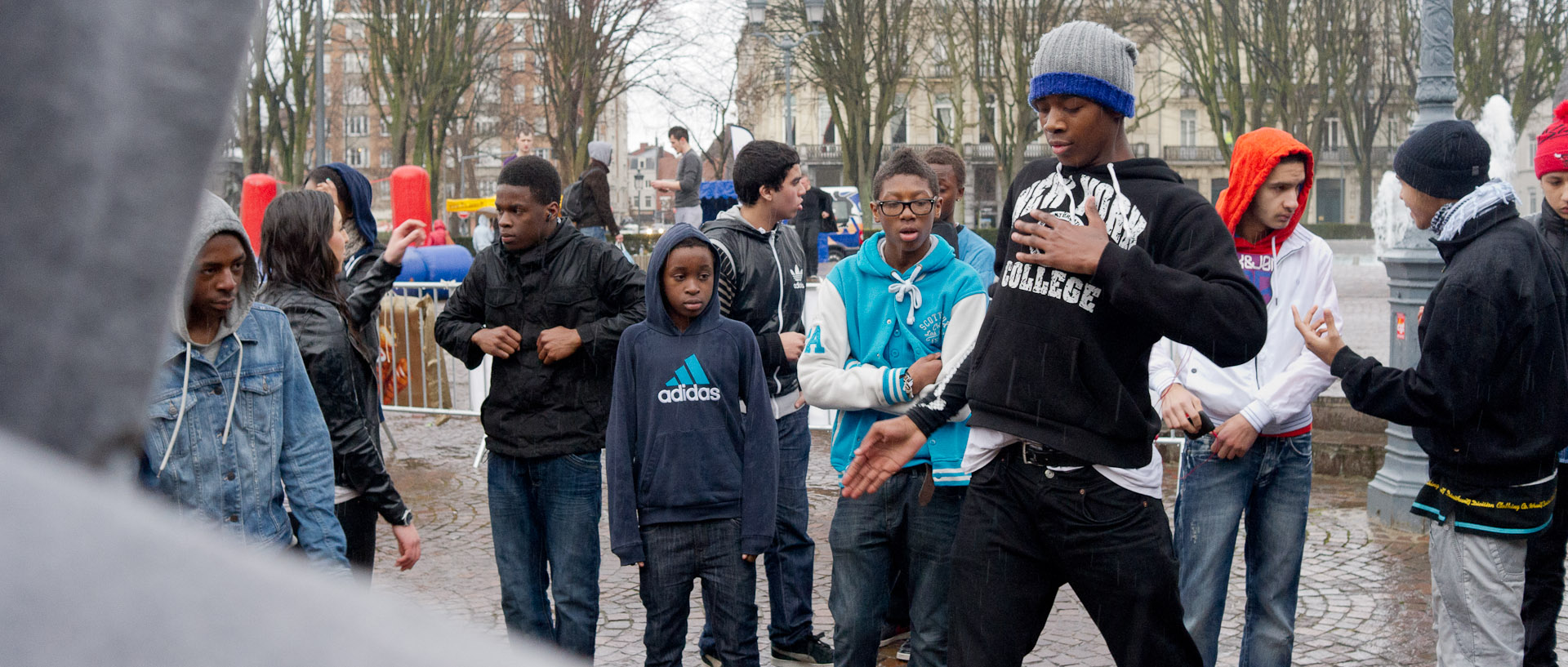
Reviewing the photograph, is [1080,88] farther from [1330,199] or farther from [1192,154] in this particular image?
[1330,199]

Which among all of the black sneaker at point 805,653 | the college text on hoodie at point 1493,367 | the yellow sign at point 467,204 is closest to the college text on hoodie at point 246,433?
the black sneaker at point 805,653

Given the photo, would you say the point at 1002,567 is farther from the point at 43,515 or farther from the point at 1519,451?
the point at 43,515

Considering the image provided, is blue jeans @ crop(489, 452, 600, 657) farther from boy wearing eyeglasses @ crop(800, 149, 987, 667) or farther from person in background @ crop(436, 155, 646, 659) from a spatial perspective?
boy wearing eyeglasses @ crop(800, 149, 987, 667)

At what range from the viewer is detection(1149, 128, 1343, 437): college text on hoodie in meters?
4.26

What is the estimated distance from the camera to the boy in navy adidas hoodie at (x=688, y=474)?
441 centimetres

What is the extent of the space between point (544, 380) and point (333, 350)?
34.0 inches

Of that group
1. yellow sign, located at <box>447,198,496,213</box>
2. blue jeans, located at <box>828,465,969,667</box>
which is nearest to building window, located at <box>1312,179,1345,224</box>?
yellow sign, located at <box>447,198,496,213</box>

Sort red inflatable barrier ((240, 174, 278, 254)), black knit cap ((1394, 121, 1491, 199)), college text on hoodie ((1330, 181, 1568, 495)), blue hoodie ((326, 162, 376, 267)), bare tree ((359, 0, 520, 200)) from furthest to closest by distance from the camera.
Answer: bare tree ((359, 0, 520, 200)) → red inflatable barrier ((240, 174, 278, 254)) → blue hoodie ((326, 162, 376, 267)) → black knit cap ((1394, 121, 1491, 199)) → college text on hoodie ((1330, 181, 1568, 495))

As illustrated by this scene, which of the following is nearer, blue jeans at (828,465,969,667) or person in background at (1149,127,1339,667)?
person in background at (1149,127,1339,667)

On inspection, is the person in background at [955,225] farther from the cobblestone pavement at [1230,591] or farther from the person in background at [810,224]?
the person in background at [810,224]

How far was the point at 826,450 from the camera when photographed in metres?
9.84

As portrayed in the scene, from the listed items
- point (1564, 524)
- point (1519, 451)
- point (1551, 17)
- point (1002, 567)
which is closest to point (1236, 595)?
point (1564, 524)

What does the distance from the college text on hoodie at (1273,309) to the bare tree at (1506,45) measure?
37.9 meters

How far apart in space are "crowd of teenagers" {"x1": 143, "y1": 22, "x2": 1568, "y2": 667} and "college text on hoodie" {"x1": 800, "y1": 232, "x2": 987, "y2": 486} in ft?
0.04
